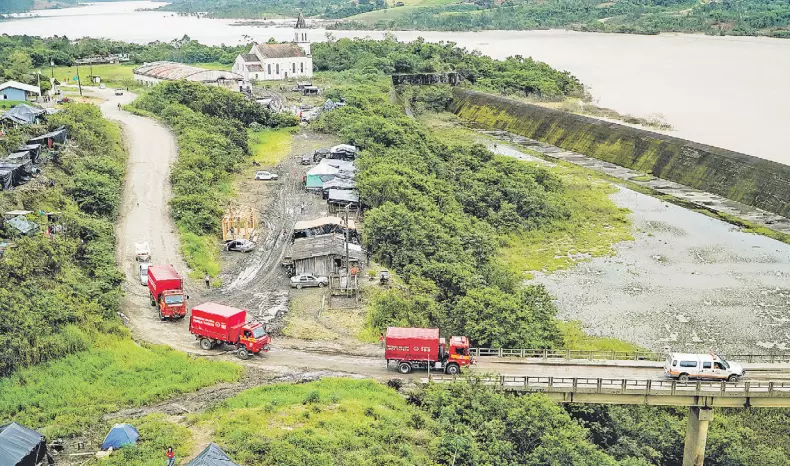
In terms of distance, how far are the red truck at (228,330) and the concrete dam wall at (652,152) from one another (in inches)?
1558

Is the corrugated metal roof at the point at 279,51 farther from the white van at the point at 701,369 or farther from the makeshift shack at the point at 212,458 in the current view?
the makeshift shack at the point at 212,458

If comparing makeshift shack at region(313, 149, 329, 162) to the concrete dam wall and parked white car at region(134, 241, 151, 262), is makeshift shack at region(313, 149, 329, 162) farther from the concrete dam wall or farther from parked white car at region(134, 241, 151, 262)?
the concrete dam wall

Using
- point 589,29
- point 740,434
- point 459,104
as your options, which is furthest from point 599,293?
point 589,29

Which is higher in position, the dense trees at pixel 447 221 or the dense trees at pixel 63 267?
the dense trees at pixel 63 267

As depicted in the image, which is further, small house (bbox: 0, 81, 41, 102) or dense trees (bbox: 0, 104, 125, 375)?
small house (bbox: 0, 81, 41, 102)

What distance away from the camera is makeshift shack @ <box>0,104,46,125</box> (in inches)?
2002

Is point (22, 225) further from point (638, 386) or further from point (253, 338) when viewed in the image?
point (638, 386)

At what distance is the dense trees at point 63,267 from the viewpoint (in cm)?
2738

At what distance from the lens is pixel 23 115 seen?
5194 cm

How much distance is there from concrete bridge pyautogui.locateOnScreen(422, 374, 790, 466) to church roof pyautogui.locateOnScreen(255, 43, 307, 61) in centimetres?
7607

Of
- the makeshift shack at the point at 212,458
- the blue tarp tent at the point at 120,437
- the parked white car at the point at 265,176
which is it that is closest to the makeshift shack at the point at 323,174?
the parked white car at the point at 265,176

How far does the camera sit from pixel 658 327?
36.5 m

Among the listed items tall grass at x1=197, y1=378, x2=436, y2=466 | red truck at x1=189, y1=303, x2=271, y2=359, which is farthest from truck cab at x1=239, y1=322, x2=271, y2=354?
tall grass at x1=197, y1=378, x2=436, y2=466

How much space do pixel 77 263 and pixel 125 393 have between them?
1133 centimetres
